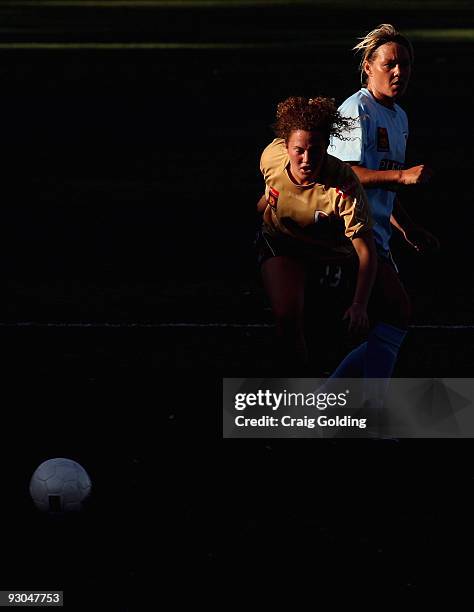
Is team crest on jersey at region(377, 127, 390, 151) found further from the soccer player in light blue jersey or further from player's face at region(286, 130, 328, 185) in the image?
player's face at region(286, 130, 328, 185)

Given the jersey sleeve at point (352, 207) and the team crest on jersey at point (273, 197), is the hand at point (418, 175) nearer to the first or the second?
the jersey sleeve at point (352, 207)

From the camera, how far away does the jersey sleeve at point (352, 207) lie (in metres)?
7.94

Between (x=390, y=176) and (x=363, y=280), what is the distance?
546 mm

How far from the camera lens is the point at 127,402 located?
9.28 meters

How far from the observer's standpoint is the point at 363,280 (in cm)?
790

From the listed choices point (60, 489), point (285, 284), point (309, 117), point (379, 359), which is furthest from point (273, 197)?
point (60, 489)

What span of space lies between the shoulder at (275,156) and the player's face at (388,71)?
554mm

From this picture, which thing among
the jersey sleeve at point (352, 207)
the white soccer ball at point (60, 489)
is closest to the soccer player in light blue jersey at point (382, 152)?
the jersey sleeve at point (352, 207)

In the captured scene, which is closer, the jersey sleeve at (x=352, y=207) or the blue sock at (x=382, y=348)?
the jersey sleeve at (x=352, y=207)

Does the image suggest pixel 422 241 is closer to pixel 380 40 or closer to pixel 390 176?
pixel 390 176

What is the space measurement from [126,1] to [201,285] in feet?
141

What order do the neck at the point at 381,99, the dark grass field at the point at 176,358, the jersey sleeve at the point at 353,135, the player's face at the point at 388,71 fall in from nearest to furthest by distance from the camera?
the dark grass field at the point at 176,358 → the jersey sleeve at the point at 353,135 → the player's face at the point at 388,71 → the neck at the point at 381,99

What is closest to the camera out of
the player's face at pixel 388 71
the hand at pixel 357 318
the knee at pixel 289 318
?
the hand at pixel 357 318

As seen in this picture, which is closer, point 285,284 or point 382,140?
point 285,284
